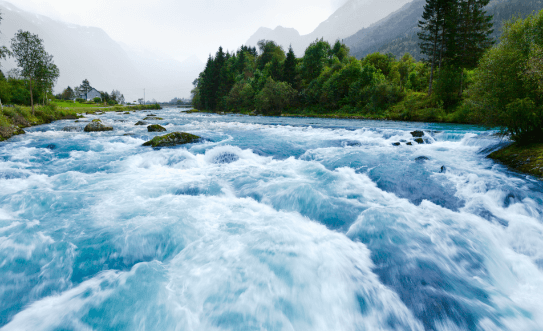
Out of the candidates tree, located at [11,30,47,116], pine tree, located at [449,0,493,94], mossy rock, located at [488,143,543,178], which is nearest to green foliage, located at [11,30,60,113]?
tree, located at [11,30,47,116]

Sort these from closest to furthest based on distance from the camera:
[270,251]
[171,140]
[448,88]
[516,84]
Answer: [270,251], [516,84], [171,140], [448,88]

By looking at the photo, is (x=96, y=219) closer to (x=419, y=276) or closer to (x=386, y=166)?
(x=419, y=276)

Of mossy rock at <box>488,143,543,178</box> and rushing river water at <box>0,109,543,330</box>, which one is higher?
mossy rock at <box>488,143,543,178</box>

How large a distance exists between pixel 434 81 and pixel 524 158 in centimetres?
3009

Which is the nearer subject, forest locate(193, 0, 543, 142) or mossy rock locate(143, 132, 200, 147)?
forest locate(193, 0, 543, 142)

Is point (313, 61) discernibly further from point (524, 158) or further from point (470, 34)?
point (524, 158)

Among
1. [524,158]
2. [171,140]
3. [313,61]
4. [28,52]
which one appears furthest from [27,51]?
[313,61]

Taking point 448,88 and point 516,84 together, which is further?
point 448,88

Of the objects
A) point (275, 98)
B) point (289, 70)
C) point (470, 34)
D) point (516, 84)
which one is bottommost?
point (516, 84)

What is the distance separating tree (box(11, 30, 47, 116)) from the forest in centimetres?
3668

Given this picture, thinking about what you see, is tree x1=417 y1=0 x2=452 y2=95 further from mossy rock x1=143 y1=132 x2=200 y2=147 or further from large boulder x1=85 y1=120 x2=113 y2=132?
large boulder x1=85 y1=120 x2=113 y2=132

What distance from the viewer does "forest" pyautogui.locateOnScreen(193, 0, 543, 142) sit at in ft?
32.2

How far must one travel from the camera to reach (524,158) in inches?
378

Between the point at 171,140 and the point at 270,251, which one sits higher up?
the point at 171,140
